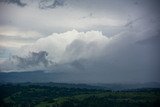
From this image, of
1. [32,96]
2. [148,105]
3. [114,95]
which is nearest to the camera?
[148,105]

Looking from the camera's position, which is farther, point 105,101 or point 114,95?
point 114,95

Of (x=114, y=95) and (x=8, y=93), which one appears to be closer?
(x=114, y=95)

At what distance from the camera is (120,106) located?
135m

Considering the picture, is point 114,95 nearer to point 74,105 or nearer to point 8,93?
point 74,105

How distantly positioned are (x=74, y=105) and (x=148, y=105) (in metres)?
33.2

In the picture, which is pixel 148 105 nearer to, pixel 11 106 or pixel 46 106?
pixel 46 106

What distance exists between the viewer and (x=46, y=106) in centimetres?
13825

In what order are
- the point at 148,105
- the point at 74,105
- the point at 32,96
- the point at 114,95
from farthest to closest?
the point at 32,96
the point at 114,95
the point at 74,105
the point at 148,105

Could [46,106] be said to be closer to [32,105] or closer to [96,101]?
[32,105]

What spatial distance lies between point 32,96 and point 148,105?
76.9 metres

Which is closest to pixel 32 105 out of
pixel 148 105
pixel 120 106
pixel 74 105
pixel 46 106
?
pixel 46 106

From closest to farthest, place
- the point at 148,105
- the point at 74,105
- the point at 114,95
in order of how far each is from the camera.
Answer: the point at 148,105, the point at 74,105, the point at 114,95

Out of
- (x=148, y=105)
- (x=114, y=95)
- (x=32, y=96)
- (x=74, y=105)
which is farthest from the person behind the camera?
(x=32, y=96)

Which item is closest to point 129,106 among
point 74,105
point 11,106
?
point 74,105
